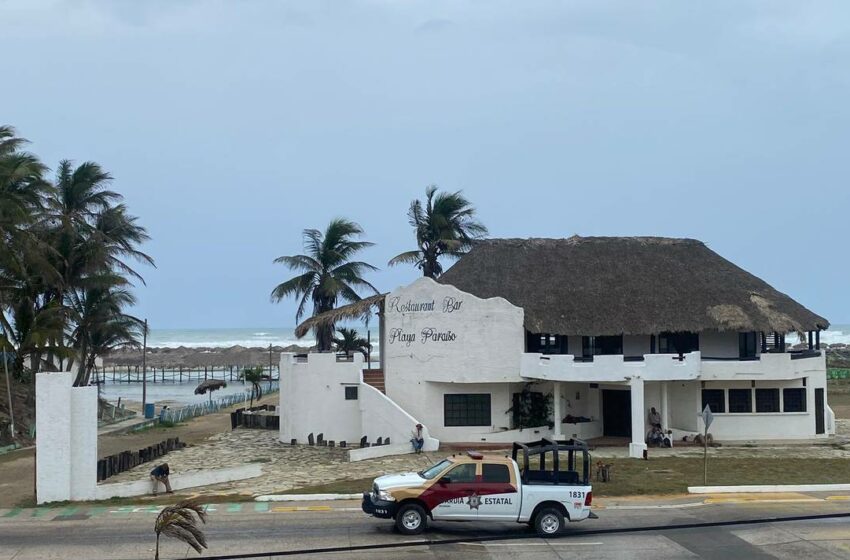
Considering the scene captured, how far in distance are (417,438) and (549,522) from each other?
15622mm

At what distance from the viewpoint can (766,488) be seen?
81.2ft

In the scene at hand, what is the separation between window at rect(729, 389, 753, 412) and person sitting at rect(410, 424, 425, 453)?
42.3 ft

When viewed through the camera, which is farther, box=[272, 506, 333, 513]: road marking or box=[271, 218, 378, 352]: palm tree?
box=[271, 218, 378, 352]: palm tree

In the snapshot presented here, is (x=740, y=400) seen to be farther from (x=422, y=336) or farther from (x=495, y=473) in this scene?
(x=495, y=473)

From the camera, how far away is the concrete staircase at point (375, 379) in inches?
1483

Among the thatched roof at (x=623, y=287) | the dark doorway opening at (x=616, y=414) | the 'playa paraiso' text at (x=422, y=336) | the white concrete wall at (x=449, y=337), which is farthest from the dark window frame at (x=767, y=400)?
the 'playa paraiso' text at (x=422, y=336)

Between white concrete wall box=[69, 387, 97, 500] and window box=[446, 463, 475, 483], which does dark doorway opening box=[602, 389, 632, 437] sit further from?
white concrete wall box=[69, 387, 97, 500]

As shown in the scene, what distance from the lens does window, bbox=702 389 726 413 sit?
36.2 metres

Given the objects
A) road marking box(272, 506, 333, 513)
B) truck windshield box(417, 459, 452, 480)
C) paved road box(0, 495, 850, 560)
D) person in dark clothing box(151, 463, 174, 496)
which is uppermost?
truck windshield box(417, 459, 452, 480)

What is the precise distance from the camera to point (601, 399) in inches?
1487

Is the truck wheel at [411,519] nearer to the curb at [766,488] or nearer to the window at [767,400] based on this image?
the curb at [766,488]

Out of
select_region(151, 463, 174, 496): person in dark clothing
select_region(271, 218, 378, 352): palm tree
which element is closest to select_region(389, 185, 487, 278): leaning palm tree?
select_region(271, 218, 378, 352): palm tree

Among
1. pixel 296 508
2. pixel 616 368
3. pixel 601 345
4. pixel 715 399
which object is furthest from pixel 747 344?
pixel 296 508

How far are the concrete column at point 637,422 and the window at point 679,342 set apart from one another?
4.52m
